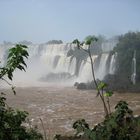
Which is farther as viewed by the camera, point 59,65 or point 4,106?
point 59,65

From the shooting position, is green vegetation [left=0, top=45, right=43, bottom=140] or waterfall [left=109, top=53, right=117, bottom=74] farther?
waterfall [left=109, top=53, right=117, bottom=74]

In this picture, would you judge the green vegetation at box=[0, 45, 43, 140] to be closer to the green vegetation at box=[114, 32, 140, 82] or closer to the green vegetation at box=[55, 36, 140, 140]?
the green vegetation at box=[55, 36, 140, 140]

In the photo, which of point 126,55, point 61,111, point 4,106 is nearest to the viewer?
point 4,106

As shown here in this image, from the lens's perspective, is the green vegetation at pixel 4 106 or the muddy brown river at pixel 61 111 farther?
the muddy brown river at pixel 61 111

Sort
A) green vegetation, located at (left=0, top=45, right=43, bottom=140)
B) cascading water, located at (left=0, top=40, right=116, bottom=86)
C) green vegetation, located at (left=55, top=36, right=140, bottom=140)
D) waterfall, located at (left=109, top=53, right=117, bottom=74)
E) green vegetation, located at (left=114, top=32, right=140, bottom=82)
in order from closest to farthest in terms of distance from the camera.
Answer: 1. green vegetation, located at (left=0, top=45, right=43, bottom=140)
2. green vegetation, located at (left=55, top=36, right=140, bottom=140)
3. green vegetation, located at (left=114, top=32, right=140, bottom=82)
4. waterfall, located at (left=109, top=53, right=117, bottom=74)
5. cascading water, located at (left=0, top=40, right=116, bottom=86)

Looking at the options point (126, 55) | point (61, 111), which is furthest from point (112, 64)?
point (61, 111)

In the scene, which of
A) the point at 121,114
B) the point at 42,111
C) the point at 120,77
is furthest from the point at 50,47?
the point at 121,114

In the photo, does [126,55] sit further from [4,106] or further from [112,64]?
[4,106]

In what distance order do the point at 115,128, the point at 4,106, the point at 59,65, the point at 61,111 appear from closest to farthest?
the point at 4,106, the point at 115,128, the point at 61,111, the point at 59,65

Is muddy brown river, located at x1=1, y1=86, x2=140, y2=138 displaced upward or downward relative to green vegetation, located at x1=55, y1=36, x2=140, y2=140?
downward

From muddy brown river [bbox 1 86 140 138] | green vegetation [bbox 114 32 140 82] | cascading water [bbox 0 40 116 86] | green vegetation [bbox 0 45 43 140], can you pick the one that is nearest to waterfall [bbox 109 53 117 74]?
cascading water [bbox 0 40 116 86]

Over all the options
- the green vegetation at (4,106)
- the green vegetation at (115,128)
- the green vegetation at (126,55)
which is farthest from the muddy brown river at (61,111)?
the green vegetation at (126,55)

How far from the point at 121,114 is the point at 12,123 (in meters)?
1.26

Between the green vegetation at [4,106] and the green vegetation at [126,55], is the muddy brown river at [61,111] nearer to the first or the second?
the green vegetation at [4,106]
